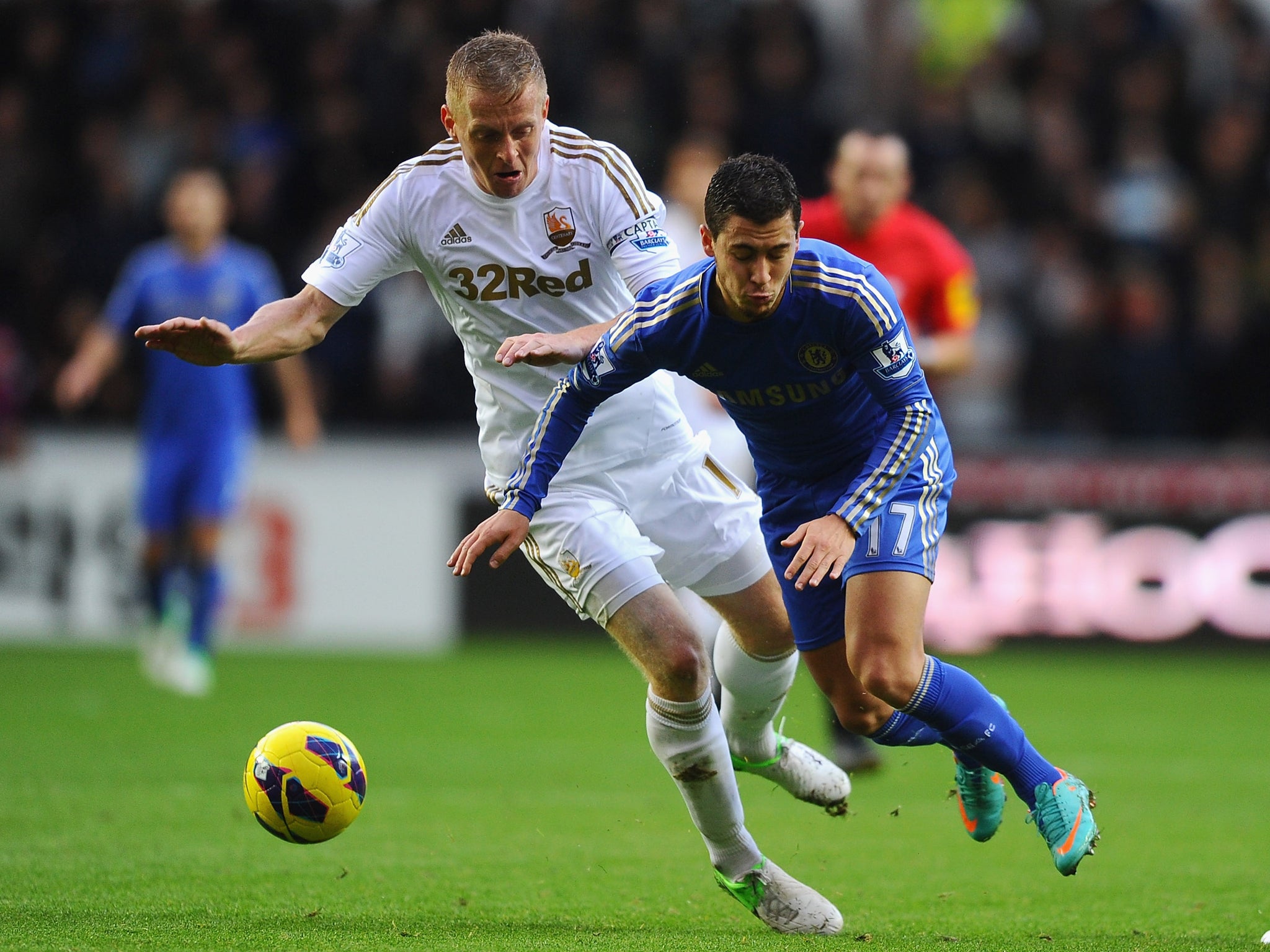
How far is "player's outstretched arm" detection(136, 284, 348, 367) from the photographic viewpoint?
4.84m

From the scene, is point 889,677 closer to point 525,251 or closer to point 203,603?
point 525,251

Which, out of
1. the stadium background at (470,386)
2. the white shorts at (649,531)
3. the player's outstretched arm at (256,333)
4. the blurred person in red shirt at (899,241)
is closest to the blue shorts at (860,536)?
the white shorts at (649,531)

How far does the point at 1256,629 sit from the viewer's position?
42.2 feet

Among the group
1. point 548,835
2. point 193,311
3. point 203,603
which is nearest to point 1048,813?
point 548,835

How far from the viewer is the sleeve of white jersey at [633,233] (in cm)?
523

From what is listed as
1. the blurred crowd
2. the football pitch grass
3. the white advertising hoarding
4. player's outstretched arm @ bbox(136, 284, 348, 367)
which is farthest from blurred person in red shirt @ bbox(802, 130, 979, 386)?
the white advertising hoarding

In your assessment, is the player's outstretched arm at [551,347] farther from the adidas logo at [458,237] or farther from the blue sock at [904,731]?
the blue sock at [904,731]

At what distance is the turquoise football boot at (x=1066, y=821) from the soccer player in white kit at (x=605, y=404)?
2.11 feet

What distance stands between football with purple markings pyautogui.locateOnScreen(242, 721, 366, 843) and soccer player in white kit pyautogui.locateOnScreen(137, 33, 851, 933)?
858 millimetres

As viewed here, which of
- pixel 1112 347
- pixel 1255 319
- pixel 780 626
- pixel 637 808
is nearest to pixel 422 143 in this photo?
pixel 1112 347

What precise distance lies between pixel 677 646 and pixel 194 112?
36.9 ft

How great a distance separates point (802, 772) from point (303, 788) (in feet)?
5.53

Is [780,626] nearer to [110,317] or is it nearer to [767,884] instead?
[767,884]

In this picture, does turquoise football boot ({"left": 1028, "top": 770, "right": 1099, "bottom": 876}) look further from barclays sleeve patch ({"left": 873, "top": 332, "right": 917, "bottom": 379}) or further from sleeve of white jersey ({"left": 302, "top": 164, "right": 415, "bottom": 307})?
sleeve of white jersey ({"left": 302, "top": 164, "right": 415, "bottom": 307})
